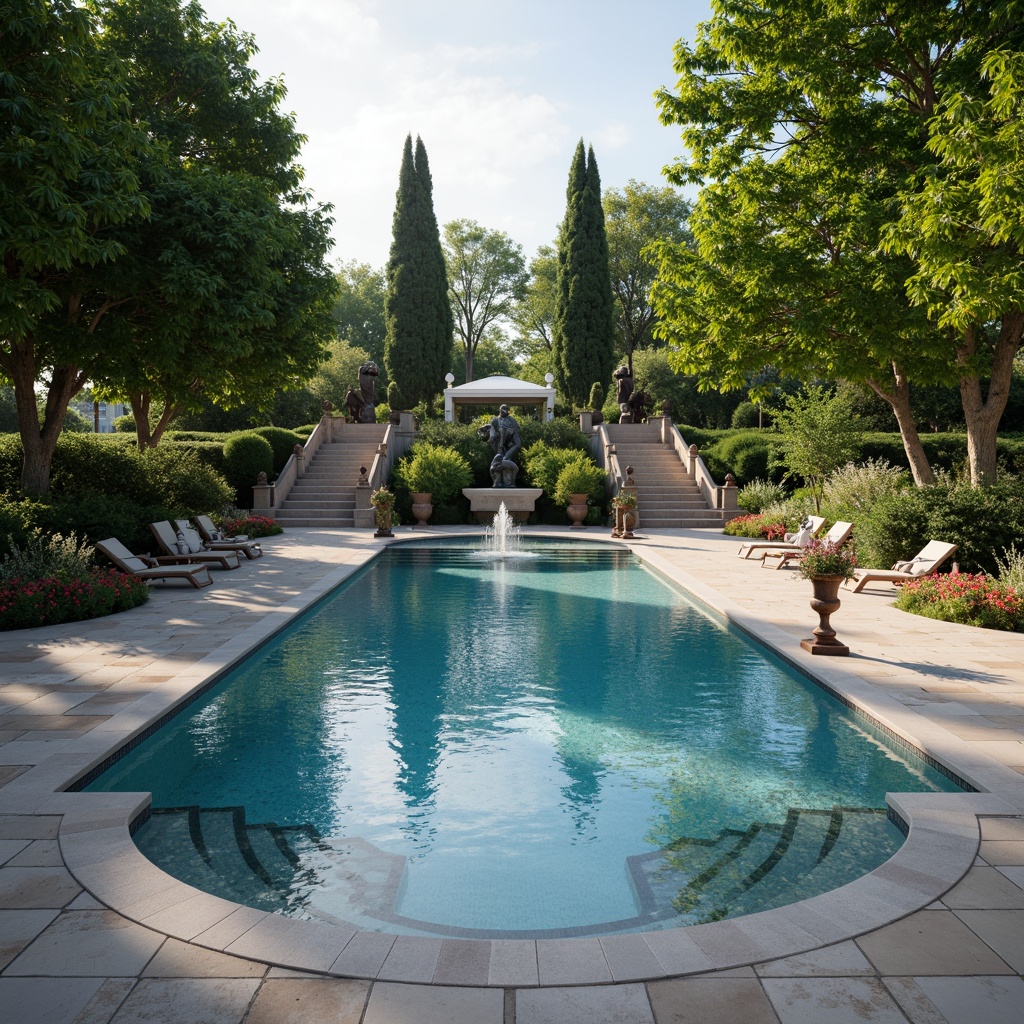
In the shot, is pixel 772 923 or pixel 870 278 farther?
pixel 870 278

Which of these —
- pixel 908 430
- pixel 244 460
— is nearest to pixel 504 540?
pixel 908 430

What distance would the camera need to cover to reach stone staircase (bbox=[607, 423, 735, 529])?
24719 millimetres

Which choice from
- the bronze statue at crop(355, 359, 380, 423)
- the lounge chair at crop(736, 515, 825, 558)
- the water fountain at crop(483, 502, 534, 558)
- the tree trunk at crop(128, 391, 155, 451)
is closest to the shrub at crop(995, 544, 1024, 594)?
the lounge chair at crop(736, 515, 825, 558)

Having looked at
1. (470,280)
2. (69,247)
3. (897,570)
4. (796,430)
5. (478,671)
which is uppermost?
(470,280)

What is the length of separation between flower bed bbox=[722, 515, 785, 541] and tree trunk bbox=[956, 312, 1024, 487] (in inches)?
244

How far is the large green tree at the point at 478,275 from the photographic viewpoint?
6206 cm

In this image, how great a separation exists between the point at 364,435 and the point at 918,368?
2113cm

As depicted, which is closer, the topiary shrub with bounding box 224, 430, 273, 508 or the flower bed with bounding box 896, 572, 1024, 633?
the flower bed with bounding box 896, 572, 1024, 633

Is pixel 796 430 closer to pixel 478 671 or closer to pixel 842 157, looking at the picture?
pixel 842 157

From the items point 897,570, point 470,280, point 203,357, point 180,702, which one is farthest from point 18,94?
point 470,280

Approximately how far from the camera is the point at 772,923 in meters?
3.44

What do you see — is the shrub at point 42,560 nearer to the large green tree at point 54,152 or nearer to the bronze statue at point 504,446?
the large green tree at point 54,152

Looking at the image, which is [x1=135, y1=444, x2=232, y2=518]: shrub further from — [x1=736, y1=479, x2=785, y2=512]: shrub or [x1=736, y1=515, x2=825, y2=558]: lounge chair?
[x1=736, y1=479, x2=785, y2=512]: shrub

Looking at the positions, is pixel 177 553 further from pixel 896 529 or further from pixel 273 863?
pixel 896 529
